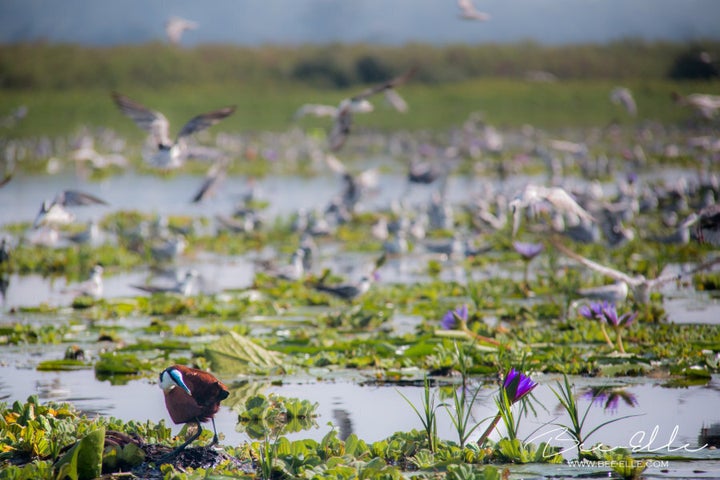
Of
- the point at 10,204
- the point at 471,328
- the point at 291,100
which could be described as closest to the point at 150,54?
the point at 291,100

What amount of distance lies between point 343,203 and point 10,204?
29.4 ft

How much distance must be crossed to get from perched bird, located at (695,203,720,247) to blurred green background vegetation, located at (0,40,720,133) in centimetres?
3422

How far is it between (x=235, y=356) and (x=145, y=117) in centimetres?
340

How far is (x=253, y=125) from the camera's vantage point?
47.6 meters

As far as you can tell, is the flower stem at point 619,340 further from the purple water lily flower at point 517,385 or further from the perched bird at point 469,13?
the perched bird at point 469,13

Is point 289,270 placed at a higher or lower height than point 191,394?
lower

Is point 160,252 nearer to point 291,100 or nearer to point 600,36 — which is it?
point 291,100

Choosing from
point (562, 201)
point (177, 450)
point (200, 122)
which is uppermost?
point (562, 201)

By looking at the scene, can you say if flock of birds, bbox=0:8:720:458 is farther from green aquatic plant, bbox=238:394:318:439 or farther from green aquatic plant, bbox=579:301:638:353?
green aquatic plant, bbox=238:394:318:439

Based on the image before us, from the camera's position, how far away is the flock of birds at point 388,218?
7.59 meters

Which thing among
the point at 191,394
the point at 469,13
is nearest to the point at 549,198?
the point at 191,394

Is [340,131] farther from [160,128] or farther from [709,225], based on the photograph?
[709,225]

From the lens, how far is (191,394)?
5.70 metres

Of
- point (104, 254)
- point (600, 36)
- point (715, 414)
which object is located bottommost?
point (600, 36)
